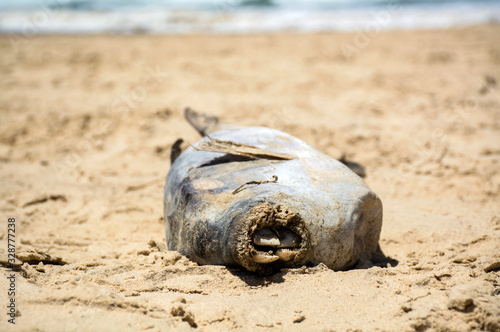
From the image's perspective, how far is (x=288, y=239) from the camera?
6.33ft

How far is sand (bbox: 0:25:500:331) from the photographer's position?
176cm

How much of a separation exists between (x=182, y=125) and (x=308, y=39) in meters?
4.62

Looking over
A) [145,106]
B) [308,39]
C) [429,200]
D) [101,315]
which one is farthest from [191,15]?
[101,315]

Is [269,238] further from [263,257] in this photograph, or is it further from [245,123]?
[245,123]

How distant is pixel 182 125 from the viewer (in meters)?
4.39

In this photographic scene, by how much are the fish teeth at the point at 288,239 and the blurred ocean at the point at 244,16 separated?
8.43 m

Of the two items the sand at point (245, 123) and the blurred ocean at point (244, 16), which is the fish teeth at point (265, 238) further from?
the blurred ocean at point (244, 16)

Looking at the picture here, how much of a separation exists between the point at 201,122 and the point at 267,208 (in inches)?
63.2

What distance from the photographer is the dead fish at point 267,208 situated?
1894 mm

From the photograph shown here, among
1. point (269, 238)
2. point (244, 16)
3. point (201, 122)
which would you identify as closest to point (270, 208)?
point (269, 238)

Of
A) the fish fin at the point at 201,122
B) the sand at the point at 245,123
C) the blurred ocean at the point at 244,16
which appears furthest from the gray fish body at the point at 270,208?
the blurred ocean at the point at 244,16

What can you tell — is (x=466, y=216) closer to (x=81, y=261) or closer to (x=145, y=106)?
(x=81, y=261)

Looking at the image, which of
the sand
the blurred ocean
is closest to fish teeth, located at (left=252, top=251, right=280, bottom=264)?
the sand

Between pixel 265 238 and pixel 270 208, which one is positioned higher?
pixel 270 208
